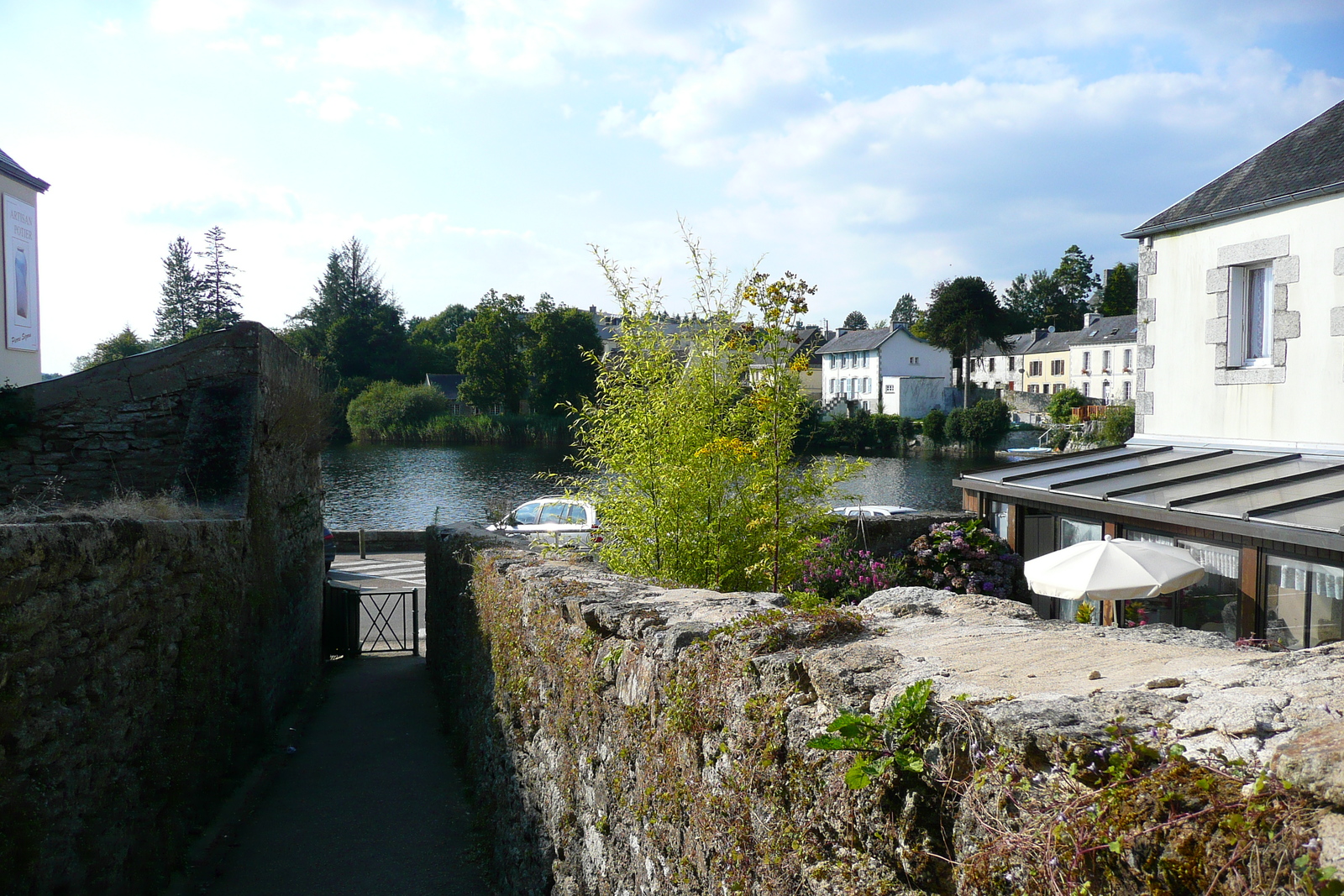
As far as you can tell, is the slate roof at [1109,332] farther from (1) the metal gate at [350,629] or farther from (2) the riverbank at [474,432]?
(1) the metal gate at [350,629]

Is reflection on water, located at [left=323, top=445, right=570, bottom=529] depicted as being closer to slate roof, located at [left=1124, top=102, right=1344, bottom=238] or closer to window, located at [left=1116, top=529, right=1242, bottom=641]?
slate roof, located at [left=1124, top=102, right=1344, bottom=238]

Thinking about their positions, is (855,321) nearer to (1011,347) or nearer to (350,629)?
(1011,347)

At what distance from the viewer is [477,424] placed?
66.4 meters

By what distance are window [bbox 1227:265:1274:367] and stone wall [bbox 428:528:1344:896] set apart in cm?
822

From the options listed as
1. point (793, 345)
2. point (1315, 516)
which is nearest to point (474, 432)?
point (793, 345)

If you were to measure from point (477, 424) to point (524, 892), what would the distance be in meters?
62.4

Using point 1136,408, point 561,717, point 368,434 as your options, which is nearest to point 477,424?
point 368,434

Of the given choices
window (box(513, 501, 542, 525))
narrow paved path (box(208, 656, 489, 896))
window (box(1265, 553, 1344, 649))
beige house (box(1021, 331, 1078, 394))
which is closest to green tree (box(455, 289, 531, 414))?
beige house (box(1021, 331, 1078, 394))

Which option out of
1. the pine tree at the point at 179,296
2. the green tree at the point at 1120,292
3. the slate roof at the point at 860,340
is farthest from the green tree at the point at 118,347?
the green tree at the point at 1120,292

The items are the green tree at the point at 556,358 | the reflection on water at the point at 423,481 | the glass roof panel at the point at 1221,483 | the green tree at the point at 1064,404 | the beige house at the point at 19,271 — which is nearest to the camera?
the glass roof panel at the point at 1221,483

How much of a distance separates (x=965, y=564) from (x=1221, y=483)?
8.57 ft

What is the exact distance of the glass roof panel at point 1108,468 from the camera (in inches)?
396

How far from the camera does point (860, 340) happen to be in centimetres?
7756

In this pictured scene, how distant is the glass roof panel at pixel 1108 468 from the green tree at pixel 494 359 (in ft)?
204
